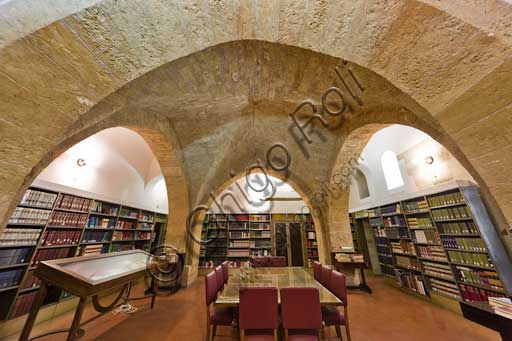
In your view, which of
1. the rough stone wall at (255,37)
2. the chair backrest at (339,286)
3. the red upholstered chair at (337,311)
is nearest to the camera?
the rough stone wall at (255,37)

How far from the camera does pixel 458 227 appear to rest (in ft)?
10.5

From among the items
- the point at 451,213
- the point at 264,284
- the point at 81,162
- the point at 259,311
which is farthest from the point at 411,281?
the point at 81,162

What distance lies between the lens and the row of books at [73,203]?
3312 mm

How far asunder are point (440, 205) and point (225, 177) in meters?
5.10

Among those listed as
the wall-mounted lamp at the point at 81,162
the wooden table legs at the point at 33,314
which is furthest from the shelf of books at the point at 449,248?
the wall-mounted lamp at the point at 81,162

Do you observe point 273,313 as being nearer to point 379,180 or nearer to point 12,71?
point 12,71

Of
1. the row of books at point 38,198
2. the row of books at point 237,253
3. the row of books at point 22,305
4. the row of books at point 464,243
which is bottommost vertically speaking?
the row of books at point 22,305

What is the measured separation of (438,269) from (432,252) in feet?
1.02

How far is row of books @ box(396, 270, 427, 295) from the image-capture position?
375 cm

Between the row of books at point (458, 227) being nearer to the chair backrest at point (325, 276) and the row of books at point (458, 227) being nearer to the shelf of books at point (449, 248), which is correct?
the shelf of books at point (449, 248)

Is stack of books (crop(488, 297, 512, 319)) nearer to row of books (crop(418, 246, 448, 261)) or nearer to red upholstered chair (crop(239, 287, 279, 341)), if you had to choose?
red upholstered chair (crop(239, 287, 279, 341))

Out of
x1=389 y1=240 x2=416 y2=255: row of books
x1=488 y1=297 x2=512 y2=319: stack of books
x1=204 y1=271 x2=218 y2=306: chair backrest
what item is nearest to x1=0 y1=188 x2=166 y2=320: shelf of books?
x1=204 y1=271 x2=218 y2=306: chair backrest

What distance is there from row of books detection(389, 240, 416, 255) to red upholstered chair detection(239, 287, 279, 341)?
4.01 metres

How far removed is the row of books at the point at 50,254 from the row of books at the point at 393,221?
7340 mm
